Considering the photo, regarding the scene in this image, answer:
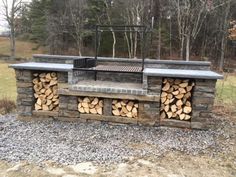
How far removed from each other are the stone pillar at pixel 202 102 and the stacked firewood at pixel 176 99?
0.10 meters

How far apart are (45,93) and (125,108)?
4.96 feet

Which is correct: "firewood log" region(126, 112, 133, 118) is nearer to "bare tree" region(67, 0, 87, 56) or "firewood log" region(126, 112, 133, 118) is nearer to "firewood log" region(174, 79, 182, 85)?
"firewood log" region(174, 79, 182, 85)

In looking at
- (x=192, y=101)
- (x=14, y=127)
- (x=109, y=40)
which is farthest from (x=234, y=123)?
(x=109, y=40)

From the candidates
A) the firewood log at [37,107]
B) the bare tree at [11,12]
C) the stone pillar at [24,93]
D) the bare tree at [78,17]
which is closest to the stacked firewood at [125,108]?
the firewood log at [37,107]

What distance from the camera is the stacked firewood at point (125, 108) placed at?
4484 millimetres

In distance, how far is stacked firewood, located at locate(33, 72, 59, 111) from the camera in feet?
15.7

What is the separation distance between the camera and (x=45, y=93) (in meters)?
4.84

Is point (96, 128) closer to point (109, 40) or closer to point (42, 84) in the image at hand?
point (42, 84)

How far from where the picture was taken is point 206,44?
66.8 ft

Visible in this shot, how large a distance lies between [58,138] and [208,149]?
2.18m

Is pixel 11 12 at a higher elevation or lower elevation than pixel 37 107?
higher

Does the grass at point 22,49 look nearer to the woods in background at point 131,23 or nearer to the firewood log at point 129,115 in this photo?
the woods in background at point 131,23

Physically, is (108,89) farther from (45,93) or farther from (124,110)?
(45,93)

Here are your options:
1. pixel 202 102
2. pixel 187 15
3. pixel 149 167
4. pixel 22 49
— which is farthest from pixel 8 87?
pixel 22 49
